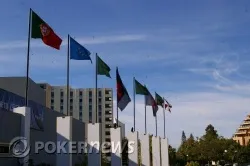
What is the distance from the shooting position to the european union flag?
2711 cm

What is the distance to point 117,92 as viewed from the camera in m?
33.6

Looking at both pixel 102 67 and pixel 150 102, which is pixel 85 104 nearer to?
pixel 150 102

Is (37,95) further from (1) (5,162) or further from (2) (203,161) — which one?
(2) (203,161)

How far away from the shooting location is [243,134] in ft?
516

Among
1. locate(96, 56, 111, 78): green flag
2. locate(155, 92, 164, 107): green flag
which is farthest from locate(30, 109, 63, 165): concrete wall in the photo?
locate(96, 56, 111, 78): green flag

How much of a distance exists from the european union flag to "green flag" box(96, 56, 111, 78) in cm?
228

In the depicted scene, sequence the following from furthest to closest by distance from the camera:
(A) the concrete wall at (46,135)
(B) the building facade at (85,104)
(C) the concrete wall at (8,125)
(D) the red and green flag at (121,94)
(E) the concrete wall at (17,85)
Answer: (B) the building facade at (85,104) < (E) the concrete wall at (17,85) < (A) the concrete wall at (46,135) < (D) the red and green flag at (121,94) < (C) the concrete wall at (8,125)

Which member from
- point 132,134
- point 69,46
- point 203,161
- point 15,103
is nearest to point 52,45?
point 69,46

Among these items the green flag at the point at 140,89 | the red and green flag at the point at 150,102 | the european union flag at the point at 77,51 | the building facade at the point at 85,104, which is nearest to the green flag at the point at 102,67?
the european union flag at the point at 77,51

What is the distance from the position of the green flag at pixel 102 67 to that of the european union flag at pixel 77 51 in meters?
2.28

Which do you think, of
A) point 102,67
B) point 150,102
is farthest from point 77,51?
point 150,102

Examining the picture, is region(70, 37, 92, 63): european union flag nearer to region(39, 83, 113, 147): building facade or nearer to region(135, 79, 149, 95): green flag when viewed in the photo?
region(135, 79, 149, 95): green flag

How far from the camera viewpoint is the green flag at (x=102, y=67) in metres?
30.2

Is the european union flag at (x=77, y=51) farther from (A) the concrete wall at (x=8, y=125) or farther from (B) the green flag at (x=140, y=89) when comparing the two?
(B) the green flag at (x=140, y=89)
